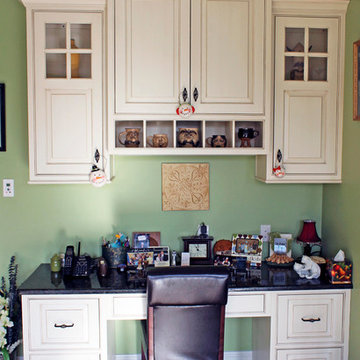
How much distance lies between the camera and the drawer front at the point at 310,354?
7.79 ft

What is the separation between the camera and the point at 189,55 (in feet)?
7.75

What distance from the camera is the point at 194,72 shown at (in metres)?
2.37

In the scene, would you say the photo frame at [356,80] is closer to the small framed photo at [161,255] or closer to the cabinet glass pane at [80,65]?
the small framed photo at [161,255]

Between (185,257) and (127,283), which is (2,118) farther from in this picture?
(185,257)

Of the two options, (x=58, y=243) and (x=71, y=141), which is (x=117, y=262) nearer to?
(x=58, y=243)

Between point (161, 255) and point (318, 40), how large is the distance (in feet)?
5.13

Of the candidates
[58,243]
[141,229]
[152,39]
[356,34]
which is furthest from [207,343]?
[356,34]

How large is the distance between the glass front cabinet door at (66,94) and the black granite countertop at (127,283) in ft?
1.87

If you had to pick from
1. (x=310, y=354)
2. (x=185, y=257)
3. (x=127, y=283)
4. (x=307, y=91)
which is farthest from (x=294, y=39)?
(x=310, y=354)

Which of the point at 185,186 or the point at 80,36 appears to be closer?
the point at 80,36

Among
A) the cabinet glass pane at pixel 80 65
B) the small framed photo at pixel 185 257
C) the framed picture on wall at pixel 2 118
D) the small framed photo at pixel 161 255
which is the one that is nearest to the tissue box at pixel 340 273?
the small framed photo at pixel 185 257

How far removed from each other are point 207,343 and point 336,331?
809 millimetres

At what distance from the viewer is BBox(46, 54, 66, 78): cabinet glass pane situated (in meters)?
2.41

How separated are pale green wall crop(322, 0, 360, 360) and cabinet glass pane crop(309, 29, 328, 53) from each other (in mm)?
121
